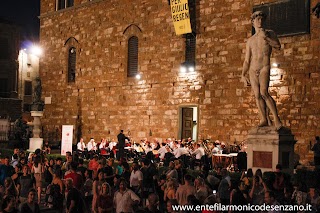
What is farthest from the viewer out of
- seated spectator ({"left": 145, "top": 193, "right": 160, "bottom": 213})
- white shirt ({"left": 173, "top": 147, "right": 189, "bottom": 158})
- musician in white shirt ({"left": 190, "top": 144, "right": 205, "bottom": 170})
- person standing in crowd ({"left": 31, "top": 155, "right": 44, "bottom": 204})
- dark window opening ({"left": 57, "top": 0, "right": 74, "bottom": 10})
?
dark window opening ({"left": 57, "top": 0, "right": 74, "bottom": 10})

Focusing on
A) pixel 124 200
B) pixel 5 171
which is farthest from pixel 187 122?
pixel 124 200

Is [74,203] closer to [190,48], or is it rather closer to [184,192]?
[184,192]

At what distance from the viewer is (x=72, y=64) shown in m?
28.1

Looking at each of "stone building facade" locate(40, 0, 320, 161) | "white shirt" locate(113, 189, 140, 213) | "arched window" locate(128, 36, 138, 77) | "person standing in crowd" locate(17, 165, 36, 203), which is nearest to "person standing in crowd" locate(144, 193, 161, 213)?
"white shirt" locate(113, 189, 140, 213)

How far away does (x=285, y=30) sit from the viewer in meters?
17.6

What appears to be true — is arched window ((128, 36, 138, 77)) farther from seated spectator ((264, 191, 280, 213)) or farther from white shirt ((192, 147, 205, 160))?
seated spectator ((264, 191, 280, 213))

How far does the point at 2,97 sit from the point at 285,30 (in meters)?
33.5

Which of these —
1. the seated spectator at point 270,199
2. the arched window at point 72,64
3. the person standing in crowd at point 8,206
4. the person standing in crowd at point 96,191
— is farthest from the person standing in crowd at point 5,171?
the arched window at point 72,64

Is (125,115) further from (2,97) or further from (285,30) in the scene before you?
(2,97)

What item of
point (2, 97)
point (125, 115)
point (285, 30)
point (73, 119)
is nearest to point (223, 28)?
point (285, 30)

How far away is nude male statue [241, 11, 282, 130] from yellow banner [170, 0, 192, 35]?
7.93 metres

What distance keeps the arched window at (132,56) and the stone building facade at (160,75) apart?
0.24m

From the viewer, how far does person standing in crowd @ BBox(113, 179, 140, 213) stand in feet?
27.7

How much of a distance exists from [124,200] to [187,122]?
42.1 ft
